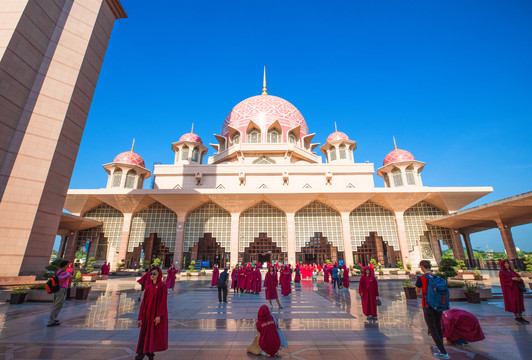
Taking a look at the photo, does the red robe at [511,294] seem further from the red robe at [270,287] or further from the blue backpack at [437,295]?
the red robe at [270,287]

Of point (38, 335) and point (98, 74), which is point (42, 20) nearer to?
point (98, 74)

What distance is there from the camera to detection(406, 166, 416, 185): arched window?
27.2 m

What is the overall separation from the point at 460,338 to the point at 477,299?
5.11 metres

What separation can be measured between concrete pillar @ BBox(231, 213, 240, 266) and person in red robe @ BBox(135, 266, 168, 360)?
810 inches

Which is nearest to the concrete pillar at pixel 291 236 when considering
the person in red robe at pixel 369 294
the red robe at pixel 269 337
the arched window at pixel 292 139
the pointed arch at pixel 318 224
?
the pointed arch at pixel 318 224

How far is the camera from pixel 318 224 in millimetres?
25984

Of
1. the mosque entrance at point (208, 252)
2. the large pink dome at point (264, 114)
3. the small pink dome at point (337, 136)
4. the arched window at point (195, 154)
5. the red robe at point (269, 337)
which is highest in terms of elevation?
the large pink dome at point (264, 114)

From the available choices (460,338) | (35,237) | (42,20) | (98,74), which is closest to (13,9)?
(42,20)

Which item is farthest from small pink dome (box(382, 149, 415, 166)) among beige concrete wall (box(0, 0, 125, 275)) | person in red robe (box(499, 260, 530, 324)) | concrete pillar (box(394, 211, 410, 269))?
beige concrete wall (box(0, 0, 125, 275))

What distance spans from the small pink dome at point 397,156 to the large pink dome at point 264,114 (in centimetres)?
1119

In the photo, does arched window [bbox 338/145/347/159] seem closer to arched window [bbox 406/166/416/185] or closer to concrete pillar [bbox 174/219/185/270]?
arched window [bbox 406/166/416/185]

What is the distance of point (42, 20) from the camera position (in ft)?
41.4

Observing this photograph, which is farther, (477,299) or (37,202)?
(37,202)

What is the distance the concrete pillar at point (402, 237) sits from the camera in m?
24.1
